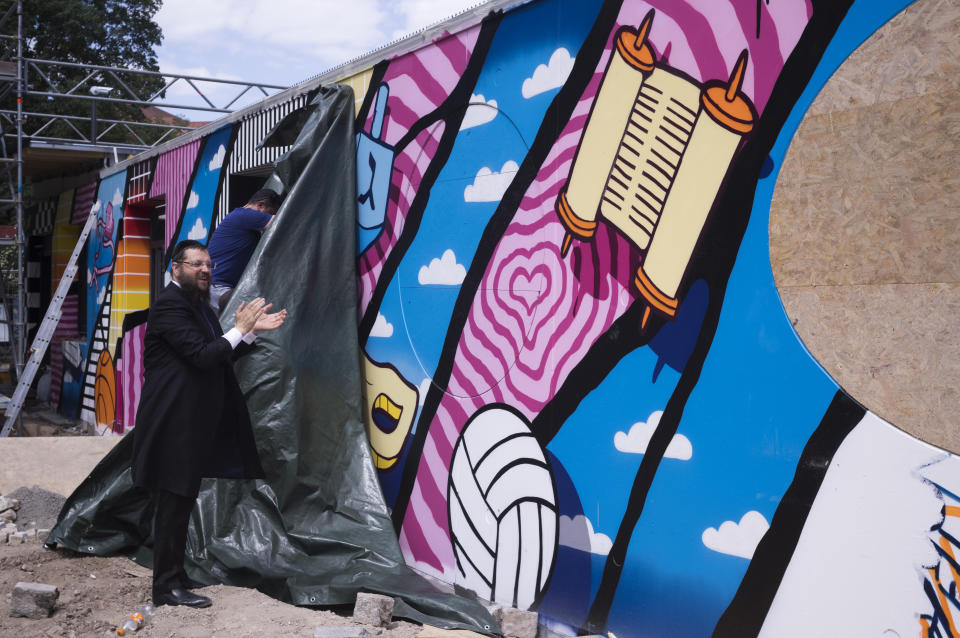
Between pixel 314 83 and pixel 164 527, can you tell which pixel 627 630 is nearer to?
pixel 164 527

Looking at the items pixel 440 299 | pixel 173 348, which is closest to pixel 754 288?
pixel 440 299

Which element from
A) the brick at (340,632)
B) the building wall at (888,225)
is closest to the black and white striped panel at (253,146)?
the brick at (340,632)

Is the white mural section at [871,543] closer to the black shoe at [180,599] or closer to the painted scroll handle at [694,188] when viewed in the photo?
the painted scroll handle at [694,188]

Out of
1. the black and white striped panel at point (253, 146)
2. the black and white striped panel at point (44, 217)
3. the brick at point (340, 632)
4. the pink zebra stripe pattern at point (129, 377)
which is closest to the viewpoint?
the brick at point (340, 632)

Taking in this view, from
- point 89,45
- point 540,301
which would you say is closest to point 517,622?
point 540,301

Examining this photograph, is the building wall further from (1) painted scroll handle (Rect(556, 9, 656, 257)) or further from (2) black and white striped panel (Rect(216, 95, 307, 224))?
(2) black and white striped panel (Rect(216, 95, 307, 224))

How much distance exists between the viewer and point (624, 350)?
3.84m

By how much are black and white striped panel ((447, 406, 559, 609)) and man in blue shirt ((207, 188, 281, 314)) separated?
6.84 feet

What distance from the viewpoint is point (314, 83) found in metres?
6.34

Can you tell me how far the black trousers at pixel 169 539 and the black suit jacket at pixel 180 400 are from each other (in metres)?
0.12

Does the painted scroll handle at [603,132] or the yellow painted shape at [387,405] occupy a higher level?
the painted scroll handle at [603,132]

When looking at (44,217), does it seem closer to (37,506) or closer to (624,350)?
(37,506)

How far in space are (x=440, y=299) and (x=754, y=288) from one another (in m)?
2.11

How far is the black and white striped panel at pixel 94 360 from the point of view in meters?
10.8
